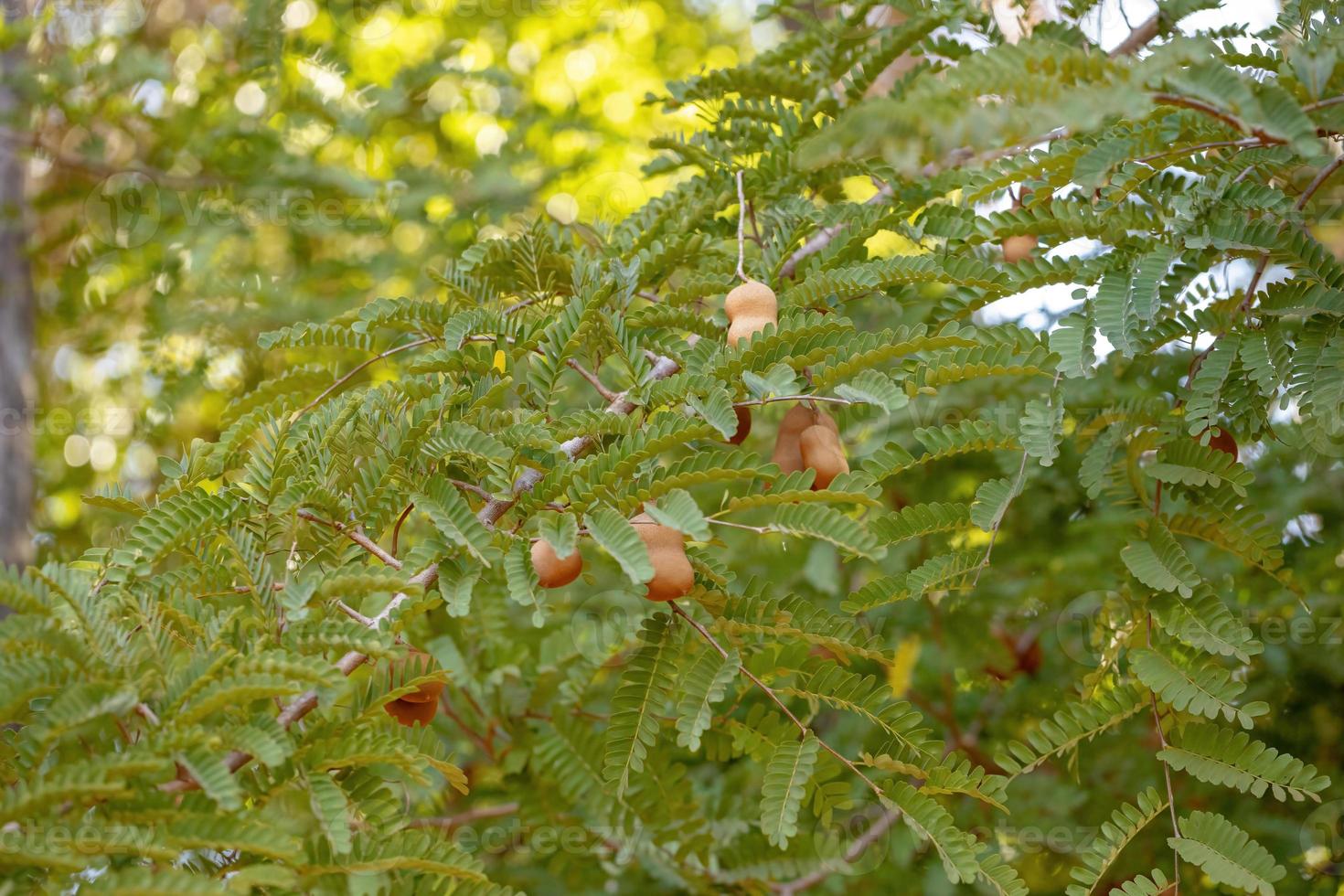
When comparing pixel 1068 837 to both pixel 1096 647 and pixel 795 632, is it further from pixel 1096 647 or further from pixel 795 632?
pixel 795 632

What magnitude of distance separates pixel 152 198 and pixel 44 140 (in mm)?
278

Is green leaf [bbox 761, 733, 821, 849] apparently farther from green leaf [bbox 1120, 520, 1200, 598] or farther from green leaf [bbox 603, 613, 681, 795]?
green leaf [bbox 1120, 520, 1200, 598]

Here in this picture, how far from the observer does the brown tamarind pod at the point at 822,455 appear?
1253 millimetres

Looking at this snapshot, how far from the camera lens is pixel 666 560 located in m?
1.10

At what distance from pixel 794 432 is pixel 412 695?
0.51 m

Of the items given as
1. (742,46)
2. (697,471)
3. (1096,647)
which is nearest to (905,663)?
(1096,647)

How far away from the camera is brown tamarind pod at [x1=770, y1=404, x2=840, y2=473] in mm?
1303

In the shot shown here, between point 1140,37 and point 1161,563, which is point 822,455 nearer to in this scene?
point 1161,563

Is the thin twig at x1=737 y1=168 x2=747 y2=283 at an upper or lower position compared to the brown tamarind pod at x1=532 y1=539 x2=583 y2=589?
upper

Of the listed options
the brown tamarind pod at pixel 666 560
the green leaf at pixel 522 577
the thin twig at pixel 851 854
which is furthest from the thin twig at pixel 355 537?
the thin twig at pixel 851 854

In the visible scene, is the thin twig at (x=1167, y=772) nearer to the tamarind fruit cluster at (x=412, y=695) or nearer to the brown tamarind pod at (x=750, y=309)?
the brown tamarind pod at (x=750, y=309)

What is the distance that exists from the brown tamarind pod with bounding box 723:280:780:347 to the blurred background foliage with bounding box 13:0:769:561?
1122 mm

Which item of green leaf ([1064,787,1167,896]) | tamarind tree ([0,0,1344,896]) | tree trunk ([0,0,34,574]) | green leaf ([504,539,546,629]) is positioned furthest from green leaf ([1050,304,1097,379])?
tree trunk ([0,0,34,574])

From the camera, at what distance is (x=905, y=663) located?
7.77 feet
